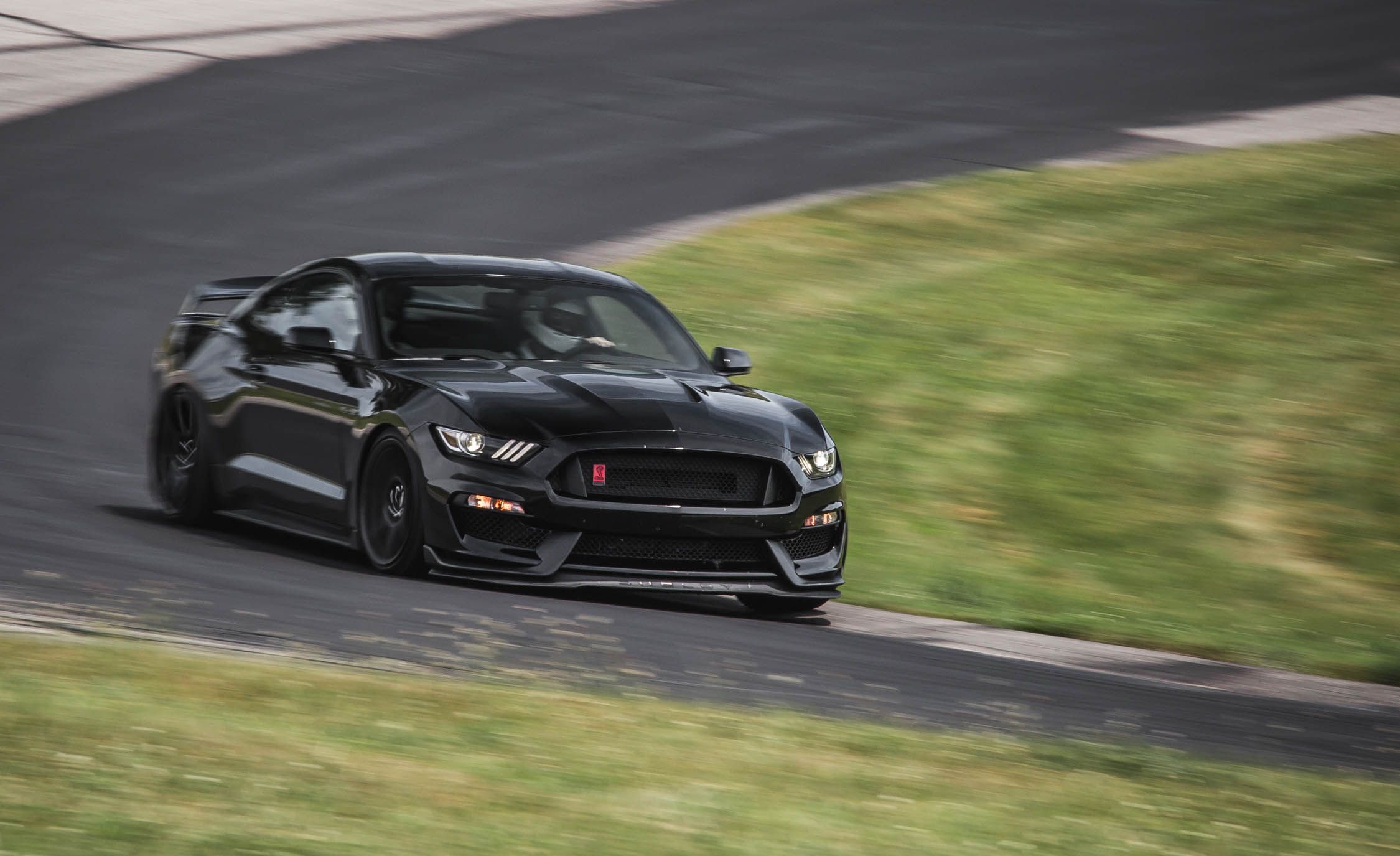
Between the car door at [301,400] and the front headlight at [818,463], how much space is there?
190 cm

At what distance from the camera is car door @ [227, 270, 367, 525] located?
923 cm

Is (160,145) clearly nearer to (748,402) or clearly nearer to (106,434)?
(106,434)

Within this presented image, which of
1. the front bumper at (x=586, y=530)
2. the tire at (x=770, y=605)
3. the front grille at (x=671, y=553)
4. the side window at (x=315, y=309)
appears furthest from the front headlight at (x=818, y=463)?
the side window at (x=315, y=309)

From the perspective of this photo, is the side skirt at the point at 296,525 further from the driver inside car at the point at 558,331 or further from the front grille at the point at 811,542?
the front grille at the point at 811,542

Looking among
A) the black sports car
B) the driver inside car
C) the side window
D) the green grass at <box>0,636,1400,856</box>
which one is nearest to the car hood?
the black sports car

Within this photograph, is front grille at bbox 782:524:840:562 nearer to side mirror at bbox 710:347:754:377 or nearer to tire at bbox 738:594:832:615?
tire at bbox 738:594:832:615

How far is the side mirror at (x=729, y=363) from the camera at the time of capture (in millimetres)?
10055

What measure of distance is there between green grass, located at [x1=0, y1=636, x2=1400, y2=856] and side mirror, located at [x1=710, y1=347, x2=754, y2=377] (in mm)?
3721

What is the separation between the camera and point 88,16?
2727 cm

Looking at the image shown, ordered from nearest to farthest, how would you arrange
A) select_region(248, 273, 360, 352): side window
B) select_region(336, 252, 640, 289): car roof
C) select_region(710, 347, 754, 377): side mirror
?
select_region(248, 273, 360, 352): side window
select_region(336, 252, 640, 289): car roof
select_region(710, 347, 754, 377): side mirror

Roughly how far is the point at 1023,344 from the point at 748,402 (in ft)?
19.3

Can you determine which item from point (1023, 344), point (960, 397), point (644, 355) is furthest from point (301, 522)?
point (1023, 344)

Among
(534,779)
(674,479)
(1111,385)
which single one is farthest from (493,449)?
(1111,385)

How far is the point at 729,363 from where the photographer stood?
10.1 meters
